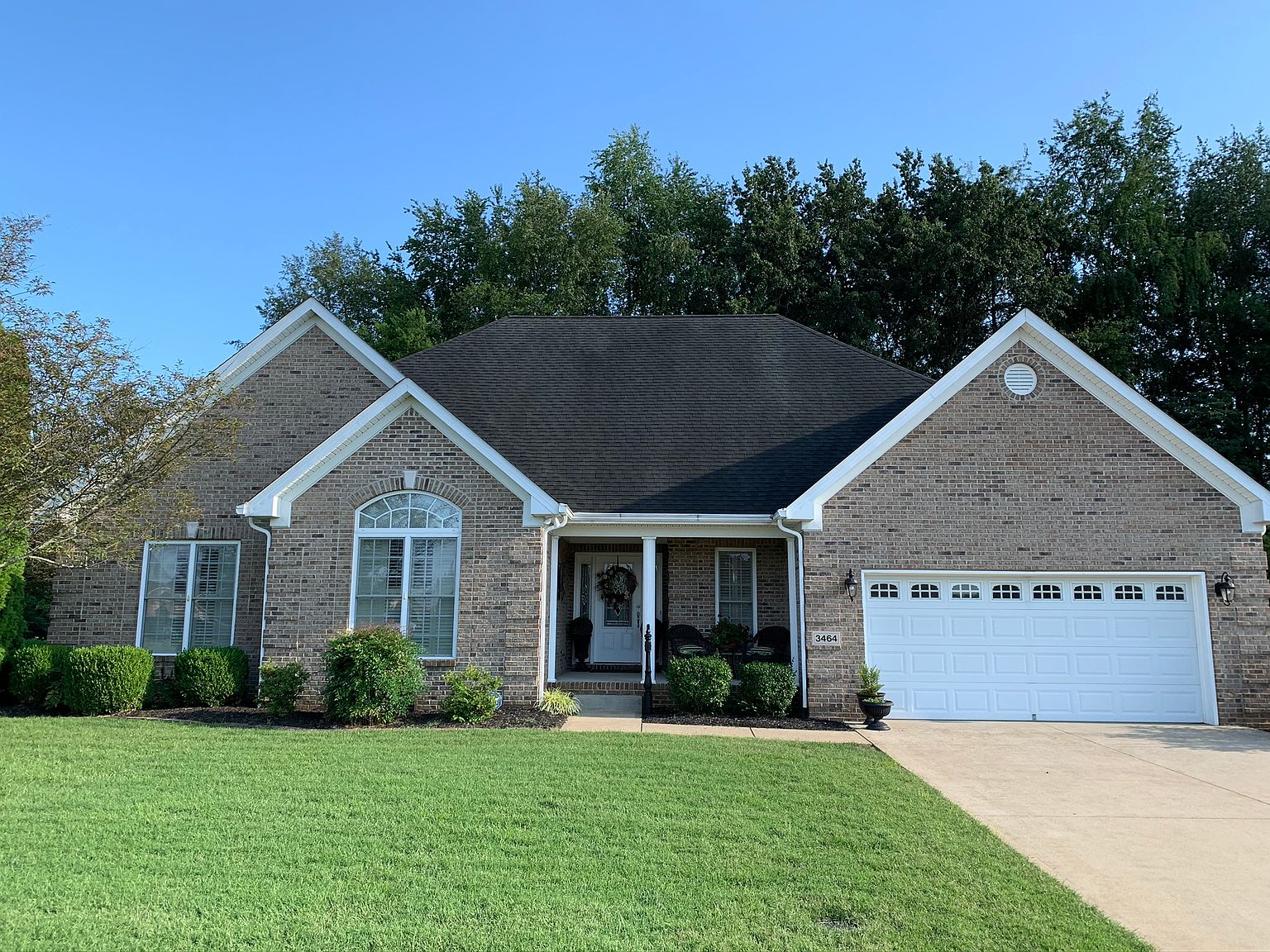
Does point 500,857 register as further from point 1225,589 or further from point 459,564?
point 1225,589

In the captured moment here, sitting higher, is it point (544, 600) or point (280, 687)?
point (544, 600)

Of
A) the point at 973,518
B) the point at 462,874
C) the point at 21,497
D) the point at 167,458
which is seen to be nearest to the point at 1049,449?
the point at 973,518

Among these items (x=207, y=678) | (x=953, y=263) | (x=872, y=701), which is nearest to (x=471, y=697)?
(x=207, y=678)

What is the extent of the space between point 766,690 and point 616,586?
530cm

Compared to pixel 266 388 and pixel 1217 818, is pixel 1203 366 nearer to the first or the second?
pixel 1217 818

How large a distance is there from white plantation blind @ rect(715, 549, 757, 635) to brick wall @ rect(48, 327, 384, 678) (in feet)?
23.3

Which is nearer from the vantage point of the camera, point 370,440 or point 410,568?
point 410,568

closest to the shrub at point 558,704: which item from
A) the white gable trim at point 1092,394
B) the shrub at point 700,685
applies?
the shrub at point 700,685

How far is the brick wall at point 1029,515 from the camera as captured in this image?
41.8ft

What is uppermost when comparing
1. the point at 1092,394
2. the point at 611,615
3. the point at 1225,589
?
the point at 1092,394

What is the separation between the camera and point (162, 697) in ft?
42.7

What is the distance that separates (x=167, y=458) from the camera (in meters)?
11.8

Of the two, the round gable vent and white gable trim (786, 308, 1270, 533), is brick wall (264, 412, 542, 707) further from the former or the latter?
the round gable vent

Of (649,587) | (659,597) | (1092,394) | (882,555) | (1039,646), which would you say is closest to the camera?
(1039,646)
